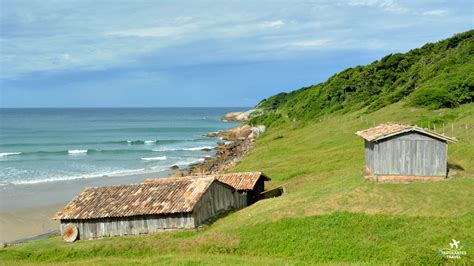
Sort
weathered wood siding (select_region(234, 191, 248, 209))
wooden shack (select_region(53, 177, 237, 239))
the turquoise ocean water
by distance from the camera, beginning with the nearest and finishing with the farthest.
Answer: wooden shack (select_region(53, 177, 237, 239)) → weathered wood siding (select_region(234, 191, 248, 209)) → the turquoise ocean water

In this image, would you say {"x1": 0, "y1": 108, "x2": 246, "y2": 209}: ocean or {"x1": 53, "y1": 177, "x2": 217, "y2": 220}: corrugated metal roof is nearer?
{"x1": 53, "y1": 177, "x2": 217, "y2": 220}: corrugated metal roof

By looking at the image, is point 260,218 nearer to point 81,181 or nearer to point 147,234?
point 147,234

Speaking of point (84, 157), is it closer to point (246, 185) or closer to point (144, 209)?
point (246, 185)

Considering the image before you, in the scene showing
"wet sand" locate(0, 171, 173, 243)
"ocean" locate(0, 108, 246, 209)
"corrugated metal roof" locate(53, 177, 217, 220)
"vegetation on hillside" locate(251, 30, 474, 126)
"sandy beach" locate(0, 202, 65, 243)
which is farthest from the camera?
"ocean" locate(0, 108, 246, 209)

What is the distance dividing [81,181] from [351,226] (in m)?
39.7

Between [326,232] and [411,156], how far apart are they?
8.87 m

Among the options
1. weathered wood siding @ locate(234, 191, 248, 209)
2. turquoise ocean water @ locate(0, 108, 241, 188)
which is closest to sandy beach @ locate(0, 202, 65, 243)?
turquoise ocean water @ locate(0, 108, 241, 188)

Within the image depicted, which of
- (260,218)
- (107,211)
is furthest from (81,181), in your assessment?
(260,218)

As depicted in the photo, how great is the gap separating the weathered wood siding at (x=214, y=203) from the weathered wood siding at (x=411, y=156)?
974 cm

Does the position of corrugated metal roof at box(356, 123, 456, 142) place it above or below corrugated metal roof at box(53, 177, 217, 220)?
above

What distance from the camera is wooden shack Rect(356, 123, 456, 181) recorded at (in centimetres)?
2759

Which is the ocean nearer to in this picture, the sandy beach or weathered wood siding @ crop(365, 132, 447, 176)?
the sandy beach

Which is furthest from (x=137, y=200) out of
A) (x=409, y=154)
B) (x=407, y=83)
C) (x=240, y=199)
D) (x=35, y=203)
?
(x=407, y=83)

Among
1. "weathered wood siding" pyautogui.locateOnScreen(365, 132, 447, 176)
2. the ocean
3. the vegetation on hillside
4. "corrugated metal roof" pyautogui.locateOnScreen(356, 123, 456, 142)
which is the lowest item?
the ocean
